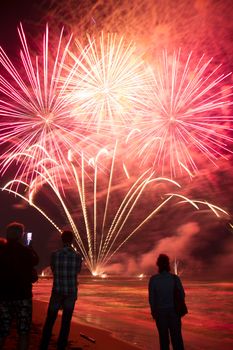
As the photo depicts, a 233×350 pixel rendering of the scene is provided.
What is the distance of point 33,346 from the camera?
826cm

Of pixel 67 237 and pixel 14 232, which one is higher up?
pixel 67 237

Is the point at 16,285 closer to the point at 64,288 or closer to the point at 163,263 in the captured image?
the point at 64,288

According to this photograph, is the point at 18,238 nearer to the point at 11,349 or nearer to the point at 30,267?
the point at 30,267

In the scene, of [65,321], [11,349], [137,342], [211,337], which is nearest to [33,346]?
[11,349]

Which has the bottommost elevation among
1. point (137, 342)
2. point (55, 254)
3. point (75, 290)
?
point (137, 342)

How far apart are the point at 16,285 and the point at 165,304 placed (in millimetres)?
2155

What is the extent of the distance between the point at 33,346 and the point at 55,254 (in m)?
2.25

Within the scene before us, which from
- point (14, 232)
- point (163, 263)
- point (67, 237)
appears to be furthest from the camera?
point (67, 237)

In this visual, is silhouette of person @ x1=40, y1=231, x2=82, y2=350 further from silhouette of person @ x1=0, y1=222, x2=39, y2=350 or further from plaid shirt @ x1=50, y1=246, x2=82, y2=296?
silhouette of person @ x1=0, y1=222, x2=39, y2=350

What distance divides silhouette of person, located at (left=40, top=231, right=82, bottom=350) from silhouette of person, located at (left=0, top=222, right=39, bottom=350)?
1119 mm

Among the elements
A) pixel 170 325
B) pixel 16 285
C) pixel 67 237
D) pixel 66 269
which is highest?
pixel 67 237

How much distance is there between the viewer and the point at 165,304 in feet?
21.5

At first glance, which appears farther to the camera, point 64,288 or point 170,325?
point 64,288

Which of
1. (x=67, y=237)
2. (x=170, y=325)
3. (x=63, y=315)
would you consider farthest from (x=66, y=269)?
(x=170, y=325)
